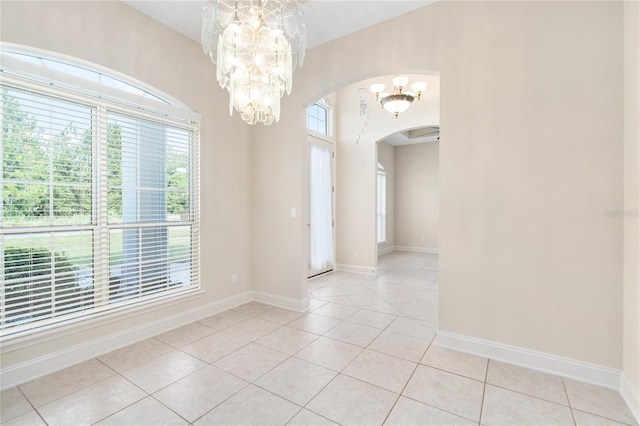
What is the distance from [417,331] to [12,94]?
13.3 feet

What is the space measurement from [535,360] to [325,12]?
3700 millimetres

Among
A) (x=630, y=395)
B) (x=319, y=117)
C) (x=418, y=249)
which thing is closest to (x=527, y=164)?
(x=630, y=395)

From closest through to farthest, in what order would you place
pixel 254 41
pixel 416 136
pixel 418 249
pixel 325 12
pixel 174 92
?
pixel 254 41, pixel 325 12, pixel 174 92, pixel 416 136, pixel 418 249

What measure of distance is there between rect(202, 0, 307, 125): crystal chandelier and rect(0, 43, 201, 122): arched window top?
1.17 meters

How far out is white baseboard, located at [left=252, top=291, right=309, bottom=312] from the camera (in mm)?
3699

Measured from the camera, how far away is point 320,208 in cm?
553

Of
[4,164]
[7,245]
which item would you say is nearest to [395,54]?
[4,164]

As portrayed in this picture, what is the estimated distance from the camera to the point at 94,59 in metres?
2.55

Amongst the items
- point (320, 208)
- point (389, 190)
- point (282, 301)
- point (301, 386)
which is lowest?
point (301, 386)

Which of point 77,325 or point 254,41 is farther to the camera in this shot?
point 77,325

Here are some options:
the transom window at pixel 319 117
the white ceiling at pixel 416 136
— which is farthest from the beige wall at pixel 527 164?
the white ceiling at pixel 416 136

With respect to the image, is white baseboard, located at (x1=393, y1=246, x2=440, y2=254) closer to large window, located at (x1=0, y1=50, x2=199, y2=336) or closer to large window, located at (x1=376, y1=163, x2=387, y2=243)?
large window, located at (x1=376, y1=163, x2=387, y2=243)

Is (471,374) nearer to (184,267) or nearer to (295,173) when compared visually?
(295,173)

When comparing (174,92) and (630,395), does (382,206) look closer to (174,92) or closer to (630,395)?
(174,92)
